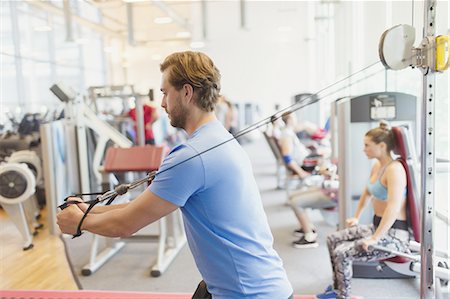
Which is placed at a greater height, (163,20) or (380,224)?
(163,20)

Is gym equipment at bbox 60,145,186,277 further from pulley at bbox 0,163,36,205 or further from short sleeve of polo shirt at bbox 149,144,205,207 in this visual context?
short sleeve of polo shirt at bbox 149,144,205,207

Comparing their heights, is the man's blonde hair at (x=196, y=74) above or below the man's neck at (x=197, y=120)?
above

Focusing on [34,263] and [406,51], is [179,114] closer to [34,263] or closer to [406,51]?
[406,51]

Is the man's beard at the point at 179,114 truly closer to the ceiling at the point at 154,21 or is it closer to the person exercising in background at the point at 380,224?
the person exercising in background at the point at 380,224

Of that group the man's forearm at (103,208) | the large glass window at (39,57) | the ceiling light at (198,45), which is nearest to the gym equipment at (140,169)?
the man's forearm at (103,208)

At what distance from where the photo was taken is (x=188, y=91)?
1.27 m

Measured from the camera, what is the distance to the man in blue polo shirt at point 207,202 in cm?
120

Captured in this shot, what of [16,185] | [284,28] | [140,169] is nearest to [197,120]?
[140,169]

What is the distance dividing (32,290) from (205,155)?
225 centimetres

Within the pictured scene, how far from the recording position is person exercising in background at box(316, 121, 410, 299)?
262 centimetres

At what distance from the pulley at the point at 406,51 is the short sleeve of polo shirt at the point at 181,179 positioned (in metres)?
0.79

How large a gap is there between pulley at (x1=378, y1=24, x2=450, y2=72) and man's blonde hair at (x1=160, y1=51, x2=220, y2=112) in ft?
2.07

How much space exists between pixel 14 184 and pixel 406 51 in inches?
141

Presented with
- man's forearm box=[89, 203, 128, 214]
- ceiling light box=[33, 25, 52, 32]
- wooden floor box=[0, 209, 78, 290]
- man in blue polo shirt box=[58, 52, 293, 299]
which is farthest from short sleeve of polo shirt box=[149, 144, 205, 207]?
ceiling light box=[33, 25, 52, 32]
